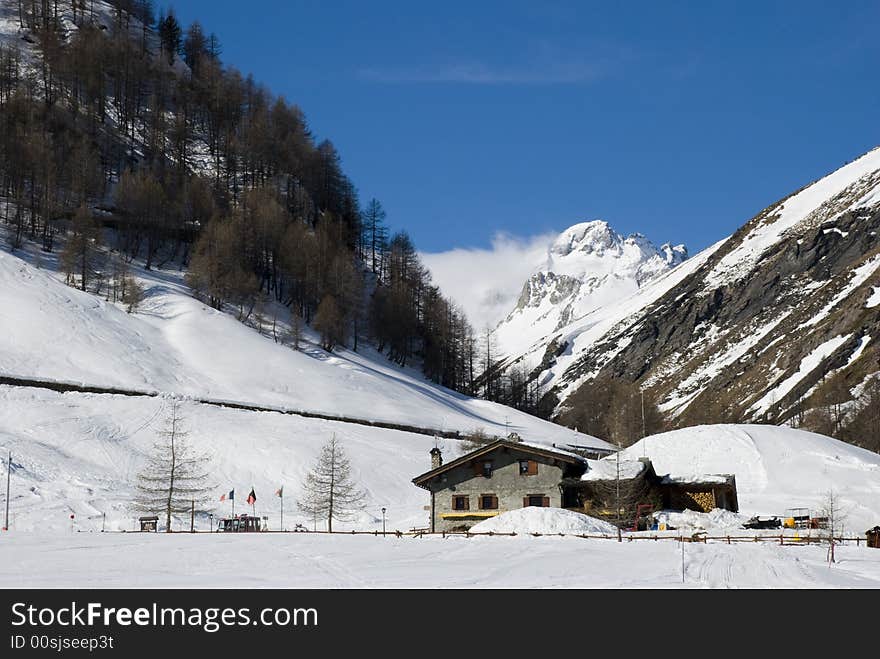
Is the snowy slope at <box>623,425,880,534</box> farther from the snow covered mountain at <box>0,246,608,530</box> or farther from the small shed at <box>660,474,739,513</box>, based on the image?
the snow covered mountain at <box>0,246,608,530</box>

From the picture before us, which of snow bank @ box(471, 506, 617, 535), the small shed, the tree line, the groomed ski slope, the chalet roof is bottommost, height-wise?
the groomed ski slope

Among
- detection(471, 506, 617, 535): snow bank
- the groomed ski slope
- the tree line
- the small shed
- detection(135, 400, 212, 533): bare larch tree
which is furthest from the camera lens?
the tree line

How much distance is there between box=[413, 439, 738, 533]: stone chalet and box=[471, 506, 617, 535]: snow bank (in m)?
8.48

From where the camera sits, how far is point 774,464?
77312 millimetres

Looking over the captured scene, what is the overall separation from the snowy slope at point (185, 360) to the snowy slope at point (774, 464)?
13507 millimetres

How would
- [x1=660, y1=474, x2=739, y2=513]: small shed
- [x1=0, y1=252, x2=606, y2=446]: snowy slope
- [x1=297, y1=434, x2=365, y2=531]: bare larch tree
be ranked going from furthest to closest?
[x1=0, y1=252, x2=606, y2=446]: snowy slope
[x1=660, y1=474, x2=739, y2=513]: small shed
[x1=297, y1=434, x2=365, y2=531]: bare larch tree

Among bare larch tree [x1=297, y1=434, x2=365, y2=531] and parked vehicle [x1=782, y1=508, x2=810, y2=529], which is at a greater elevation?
bare larch tree [x1=297, y1=434, x2=365, y2=531]

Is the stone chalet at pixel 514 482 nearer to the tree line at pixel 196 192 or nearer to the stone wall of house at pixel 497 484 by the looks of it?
the stone wall of house at pixel 497 484

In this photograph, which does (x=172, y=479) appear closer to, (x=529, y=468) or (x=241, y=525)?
(x=241, y=525)

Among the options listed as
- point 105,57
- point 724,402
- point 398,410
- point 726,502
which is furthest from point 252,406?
point 724,402

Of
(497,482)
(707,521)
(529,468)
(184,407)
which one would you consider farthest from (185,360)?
(707,521)

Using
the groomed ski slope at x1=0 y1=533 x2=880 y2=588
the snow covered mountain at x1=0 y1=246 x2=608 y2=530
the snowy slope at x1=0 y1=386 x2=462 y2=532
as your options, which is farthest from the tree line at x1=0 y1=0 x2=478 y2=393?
the groomed ski slope at x1=0 y1=533 x2=880 y2=588

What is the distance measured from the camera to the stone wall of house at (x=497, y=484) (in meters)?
54.2

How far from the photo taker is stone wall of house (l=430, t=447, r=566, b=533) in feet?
178
